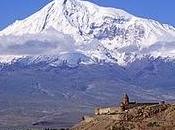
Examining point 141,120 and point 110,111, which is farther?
point 110,111

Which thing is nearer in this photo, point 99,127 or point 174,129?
point 174,129

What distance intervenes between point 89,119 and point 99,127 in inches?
371

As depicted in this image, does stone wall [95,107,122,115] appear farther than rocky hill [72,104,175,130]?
Yes

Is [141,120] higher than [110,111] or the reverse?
the reverse

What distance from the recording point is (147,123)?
74.2 m

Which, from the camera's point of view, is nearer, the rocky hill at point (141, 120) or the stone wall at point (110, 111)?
the rocky hill at point (141, 120)

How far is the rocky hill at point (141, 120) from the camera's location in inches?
2874

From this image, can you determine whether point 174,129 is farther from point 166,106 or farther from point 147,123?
point 166,106

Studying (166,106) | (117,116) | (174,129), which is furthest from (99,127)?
(174,129)

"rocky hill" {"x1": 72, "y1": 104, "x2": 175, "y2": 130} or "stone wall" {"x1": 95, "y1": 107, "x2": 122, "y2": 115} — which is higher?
"stone wall" {"x1": 95, "y1": 107, "x2": 122, "y2": 115}

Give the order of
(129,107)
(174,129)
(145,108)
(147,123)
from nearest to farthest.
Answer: (174,129)
(147,123)
(145,108)
(129,107)

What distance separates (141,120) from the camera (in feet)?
251

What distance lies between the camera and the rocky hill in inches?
2874

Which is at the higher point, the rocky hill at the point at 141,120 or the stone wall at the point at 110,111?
the stone wall at the point at 110,111
